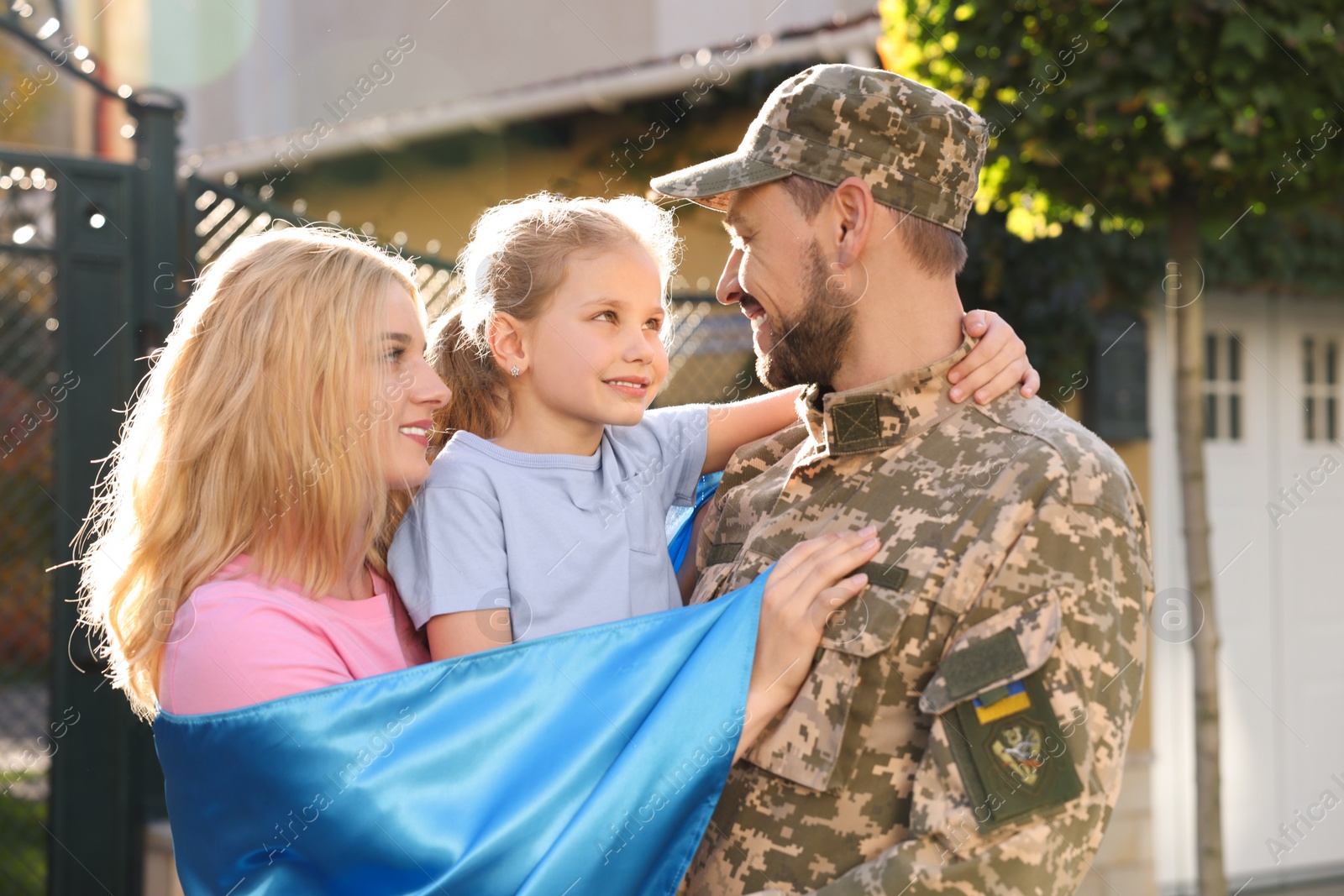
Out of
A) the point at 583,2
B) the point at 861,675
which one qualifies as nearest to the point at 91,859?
the point at 861,675

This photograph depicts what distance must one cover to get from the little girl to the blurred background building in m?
1.69

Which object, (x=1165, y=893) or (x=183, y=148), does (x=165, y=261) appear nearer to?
(x=1165, y=893)

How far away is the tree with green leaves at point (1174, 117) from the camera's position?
11.6 feet

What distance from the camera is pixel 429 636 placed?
2162 mm

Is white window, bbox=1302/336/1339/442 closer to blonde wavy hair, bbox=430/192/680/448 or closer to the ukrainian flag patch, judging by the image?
blonde wavy hair, bbox=430/192/680/448

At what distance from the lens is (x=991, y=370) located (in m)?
2.09

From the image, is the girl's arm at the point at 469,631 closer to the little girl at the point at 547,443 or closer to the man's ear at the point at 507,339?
the little girl at the point at 547,443

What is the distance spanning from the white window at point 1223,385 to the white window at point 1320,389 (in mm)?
448

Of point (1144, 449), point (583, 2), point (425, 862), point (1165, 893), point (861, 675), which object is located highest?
point (583, 2)

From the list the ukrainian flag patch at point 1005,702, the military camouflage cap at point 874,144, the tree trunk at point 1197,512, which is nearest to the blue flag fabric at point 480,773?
the ukrainian flag patch at point 1005,702

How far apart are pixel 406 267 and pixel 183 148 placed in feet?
34.8

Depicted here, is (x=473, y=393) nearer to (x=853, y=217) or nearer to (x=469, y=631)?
(x=469, y=631)

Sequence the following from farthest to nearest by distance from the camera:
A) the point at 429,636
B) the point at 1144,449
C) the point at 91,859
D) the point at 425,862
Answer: the point at 1144,449 → the point at 91,859 → the point at 429,636 → the point at 425,862

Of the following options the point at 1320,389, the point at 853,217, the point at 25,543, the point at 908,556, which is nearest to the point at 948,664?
the point at 908,556
